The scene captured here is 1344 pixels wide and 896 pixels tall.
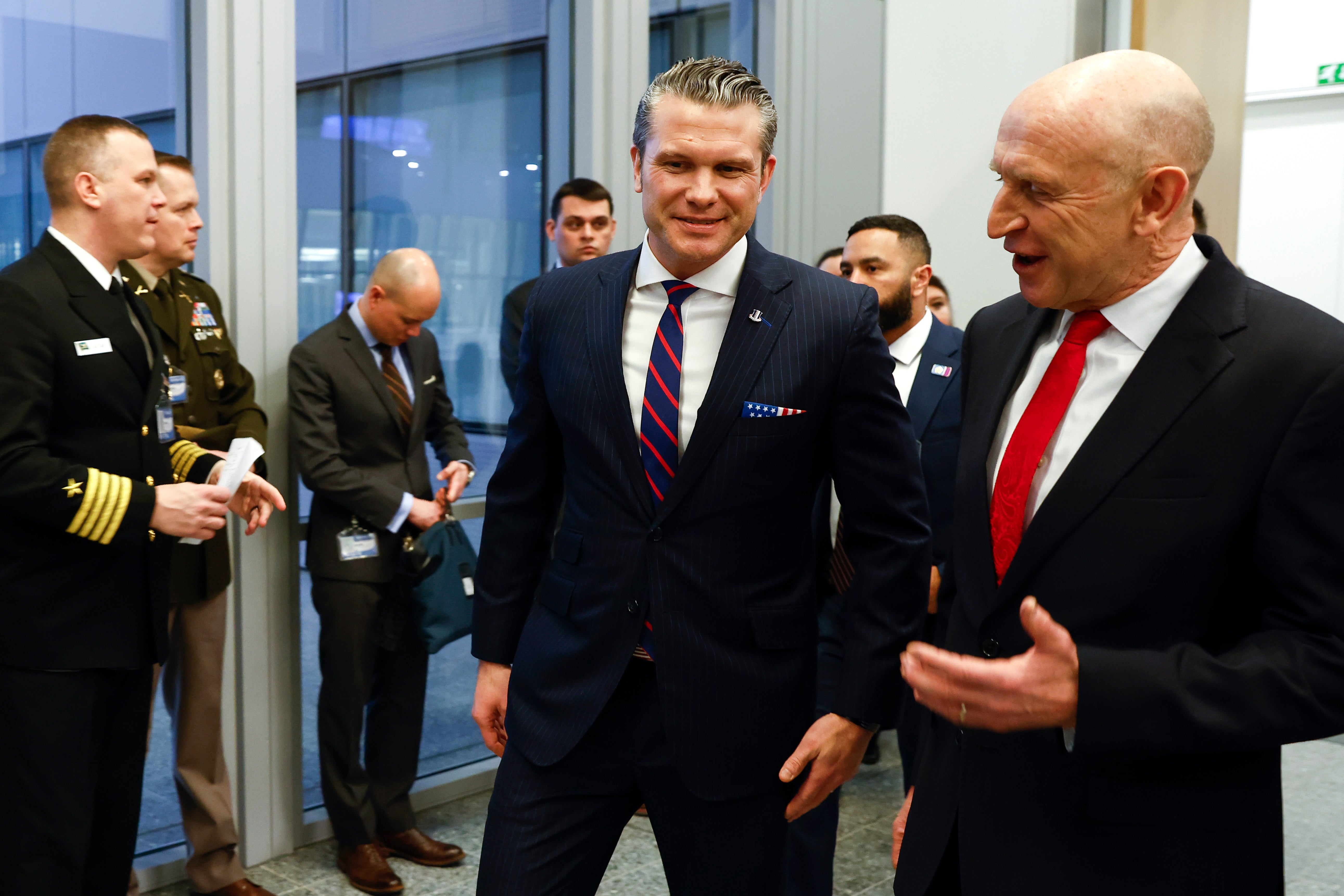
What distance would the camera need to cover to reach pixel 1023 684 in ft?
3.82

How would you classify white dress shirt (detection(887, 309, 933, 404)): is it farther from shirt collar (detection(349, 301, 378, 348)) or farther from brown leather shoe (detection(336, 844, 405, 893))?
brown leather shoe (detection(336, 844, 405, 893))

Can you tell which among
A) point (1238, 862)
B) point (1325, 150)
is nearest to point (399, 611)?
point (1238, 862)

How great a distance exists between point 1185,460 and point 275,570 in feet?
9.55

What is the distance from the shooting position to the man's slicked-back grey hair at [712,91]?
5.53ft

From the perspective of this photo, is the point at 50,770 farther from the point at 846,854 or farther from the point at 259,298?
the point at 846,854

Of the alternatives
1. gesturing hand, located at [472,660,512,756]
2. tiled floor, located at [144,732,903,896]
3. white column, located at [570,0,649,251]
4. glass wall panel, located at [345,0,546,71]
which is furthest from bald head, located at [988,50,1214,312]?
white column, located at [570,0,649,251]

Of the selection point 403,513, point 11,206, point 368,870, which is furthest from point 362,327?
point 368,870

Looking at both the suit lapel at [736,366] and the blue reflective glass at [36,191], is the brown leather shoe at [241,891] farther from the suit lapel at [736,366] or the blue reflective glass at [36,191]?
the suit lapel at [736,366]

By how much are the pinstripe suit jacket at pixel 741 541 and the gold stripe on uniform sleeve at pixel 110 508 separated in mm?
1051

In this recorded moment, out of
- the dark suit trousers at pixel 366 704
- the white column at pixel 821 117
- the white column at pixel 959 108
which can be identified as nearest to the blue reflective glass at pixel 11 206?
the dark suit trousers at pixel 366 704

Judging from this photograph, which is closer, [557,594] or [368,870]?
[557,594]

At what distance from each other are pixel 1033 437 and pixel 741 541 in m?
0.48

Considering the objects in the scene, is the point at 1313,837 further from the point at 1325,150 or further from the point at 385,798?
the point at 1325,150

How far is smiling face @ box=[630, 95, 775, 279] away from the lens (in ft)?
5.55
